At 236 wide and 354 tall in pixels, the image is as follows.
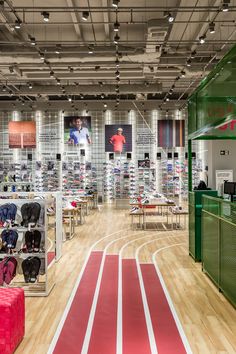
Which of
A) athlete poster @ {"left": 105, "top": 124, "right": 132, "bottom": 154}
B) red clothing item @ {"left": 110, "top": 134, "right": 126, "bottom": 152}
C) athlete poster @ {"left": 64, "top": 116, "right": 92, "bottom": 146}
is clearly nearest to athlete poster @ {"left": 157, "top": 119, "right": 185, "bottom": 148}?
athlete poster @ {"left": 105, "top": 124, "right": 132, "bottom": 154}

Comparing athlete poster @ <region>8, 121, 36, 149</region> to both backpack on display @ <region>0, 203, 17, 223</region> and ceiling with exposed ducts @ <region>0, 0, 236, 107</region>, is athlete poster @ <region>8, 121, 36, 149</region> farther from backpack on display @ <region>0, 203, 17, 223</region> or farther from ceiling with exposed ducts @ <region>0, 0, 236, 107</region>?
backpack on display @ <region>0, 203, 17, 223</region>

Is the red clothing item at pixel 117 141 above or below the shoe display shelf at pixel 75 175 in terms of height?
above

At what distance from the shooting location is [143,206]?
1281 centimetres

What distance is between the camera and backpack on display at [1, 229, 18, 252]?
18.7 feet

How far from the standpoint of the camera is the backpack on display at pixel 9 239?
5.69 metres

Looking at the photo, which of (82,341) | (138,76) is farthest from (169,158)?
(82,341)

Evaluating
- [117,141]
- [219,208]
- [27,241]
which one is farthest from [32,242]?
[117,141]

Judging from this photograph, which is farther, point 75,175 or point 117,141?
point 75,175

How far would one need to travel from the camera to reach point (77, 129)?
1833 centimetres

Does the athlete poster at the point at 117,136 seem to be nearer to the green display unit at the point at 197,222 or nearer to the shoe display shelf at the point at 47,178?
the shoe display shelf at the point at 47,178

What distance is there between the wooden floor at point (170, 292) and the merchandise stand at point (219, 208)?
308 mm

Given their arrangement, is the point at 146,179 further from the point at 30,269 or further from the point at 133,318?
the point at 133,318

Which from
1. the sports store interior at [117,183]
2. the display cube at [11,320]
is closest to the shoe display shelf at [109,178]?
the sports store interior at [117,183]

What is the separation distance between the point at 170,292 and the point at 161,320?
1.17 meters
